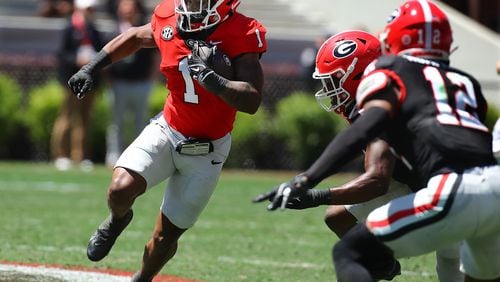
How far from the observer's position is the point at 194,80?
615cm

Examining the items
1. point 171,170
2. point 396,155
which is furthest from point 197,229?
point 396,155

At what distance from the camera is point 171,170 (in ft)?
20.8

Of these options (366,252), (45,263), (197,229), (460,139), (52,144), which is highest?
(460,139)

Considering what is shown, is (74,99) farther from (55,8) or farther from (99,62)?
(99,62)

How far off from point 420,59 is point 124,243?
4.42m

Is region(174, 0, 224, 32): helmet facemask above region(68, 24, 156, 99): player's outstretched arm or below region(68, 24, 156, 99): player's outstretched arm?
above

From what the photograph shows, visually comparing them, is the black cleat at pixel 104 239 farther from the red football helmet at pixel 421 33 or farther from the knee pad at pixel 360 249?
the red football helmet at pixel 421 33

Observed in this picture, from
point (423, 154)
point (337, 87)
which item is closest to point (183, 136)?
point (337, 87)

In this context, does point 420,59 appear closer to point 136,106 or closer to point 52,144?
point 136,106

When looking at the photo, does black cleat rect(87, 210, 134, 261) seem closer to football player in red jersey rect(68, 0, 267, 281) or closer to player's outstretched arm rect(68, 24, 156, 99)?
football player in red jersey rect(68, 0, 267, 281)

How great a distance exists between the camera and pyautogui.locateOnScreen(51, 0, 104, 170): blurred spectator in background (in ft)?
47.1

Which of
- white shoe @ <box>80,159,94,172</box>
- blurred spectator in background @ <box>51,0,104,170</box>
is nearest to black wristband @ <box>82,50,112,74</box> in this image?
blurred spectator in background @ <box>51,0,104,170</box>

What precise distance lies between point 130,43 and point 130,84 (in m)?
7.68

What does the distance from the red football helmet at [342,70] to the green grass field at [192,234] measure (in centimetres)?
156
